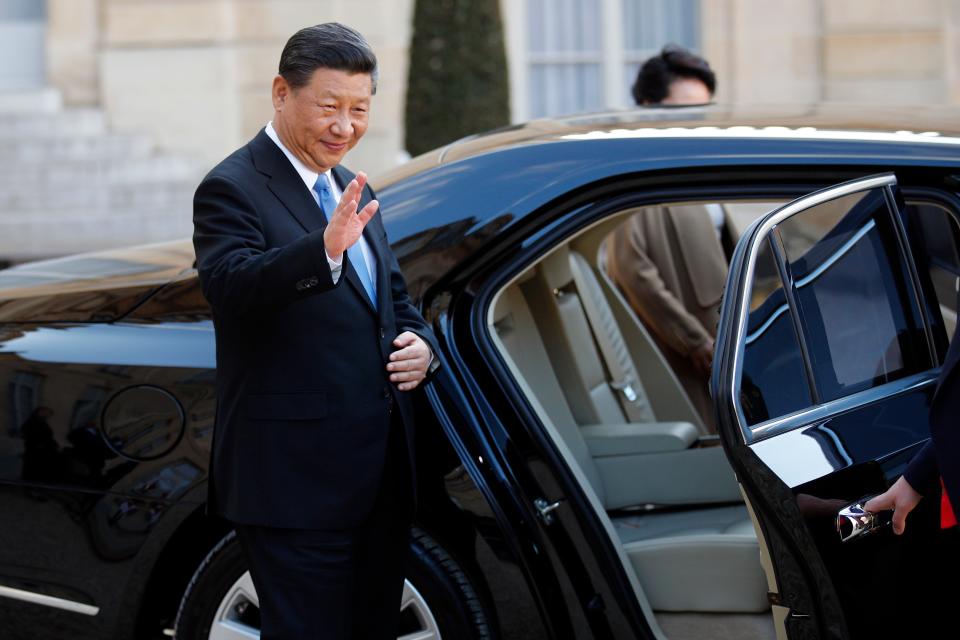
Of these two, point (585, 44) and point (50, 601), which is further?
point (585, 44)

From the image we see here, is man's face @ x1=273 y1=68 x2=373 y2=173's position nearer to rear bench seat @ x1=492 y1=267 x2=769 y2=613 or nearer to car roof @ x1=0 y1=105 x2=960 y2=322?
car roof @ x1=0 y1=105 x2=960 y2=322

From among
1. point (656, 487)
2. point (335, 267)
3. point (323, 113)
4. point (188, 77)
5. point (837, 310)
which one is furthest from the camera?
point (188, 77)

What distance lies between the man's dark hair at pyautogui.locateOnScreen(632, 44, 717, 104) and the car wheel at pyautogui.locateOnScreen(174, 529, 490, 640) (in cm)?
245

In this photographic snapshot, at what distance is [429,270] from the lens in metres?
2.70

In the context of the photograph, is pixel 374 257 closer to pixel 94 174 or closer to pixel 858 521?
pixel 858 521

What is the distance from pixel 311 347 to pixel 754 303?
0.82 metres

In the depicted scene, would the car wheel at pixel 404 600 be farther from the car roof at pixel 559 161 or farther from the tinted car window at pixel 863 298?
the tinted car window at pixel 863 298

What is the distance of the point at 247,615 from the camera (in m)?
2.77

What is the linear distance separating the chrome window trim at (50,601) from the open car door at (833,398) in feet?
4.78

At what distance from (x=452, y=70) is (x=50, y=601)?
7.20 metres

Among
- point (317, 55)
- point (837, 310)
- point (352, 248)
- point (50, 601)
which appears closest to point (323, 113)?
point (317, 55)

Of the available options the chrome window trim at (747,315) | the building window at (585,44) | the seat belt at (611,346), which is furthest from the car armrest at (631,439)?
the building window at (585,44)

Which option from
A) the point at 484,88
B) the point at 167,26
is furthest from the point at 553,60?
the point at 167,26

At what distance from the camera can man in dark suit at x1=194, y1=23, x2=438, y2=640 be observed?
2174 mm
